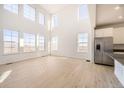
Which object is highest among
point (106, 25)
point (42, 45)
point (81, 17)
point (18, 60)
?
point (81, 17)

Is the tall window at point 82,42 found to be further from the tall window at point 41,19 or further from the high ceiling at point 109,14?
the tall window at point 41,19

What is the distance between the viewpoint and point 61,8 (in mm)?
9625

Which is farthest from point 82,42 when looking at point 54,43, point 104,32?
point 54,43

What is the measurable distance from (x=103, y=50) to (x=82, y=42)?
8.32 feet

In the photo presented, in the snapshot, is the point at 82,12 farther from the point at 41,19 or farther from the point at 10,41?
the point at 10,41

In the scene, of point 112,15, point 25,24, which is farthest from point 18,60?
point 112,15

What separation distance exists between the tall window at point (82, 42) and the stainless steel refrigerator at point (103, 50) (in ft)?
5.98

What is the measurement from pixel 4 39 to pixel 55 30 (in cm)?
541

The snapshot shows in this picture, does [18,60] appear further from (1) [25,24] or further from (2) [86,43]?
(2) [86,43]

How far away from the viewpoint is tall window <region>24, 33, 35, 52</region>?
302 inches

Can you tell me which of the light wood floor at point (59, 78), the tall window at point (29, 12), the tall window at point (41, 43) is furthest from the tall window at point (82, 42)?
the tall window at point (29, 12)

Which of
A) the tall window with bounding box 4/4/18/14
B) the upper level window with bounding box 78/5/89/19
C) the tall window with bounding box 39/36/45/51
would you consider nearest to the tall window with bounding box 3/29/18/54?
the tall window with bounding box 4/4/18/14

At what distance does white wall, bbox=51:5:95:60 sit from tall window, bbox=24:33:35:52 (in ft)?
8.81

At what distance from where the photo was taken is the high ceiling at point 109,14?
16.3 ft
